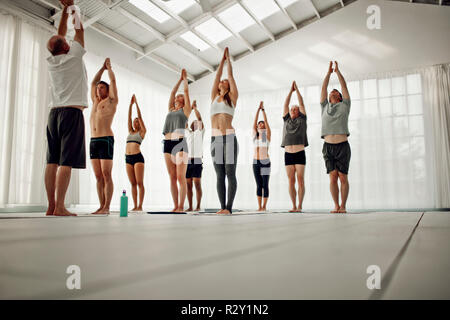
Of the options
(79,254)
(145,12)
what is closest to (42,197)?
(145,12)

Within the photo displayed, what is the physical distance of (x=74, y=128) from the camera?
7.80 feet

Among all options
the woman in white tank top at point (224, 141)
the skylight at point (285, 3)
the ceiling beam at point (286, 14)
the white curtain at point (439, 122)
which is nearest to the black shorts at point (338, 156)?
the woman in white tank top at point (224, 141)

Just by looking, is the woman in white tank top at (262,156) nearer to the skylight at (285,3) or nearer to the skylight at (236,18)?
the skylight at (236,18)

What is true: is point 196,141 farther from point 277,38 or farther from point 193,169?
point 277,38

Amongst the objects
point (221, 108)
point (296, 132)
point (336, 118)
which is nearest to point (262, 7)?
point (296, 132)

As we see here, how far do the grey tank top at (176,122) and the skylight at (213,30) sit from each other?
16.6 feet

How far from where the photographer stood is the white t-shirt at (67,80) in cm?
243

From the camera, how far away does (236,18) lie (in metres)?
7.99

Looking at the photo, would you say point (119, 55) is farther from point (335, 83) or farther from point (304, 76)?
point (335, 83)

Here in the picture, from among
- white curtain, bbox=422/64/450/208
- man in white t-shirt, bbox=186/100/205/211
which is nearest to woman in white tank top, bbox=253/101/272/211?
man in white t-shirt, bbox=186/100/205/211

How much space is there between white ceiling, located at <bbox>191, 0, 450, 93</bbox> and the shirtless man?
6.60 m

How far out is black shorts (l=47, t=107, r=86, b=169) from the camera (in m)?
2.32

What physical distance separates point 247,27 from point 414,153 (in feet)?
17.4

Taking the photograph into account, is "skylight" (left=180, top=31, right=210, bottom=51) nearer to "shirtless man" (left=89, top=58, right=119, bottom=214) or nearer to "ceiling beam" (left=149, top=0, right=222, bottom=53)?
"ceiling beam" (left=149, top=0, right=222, bottom=53)
